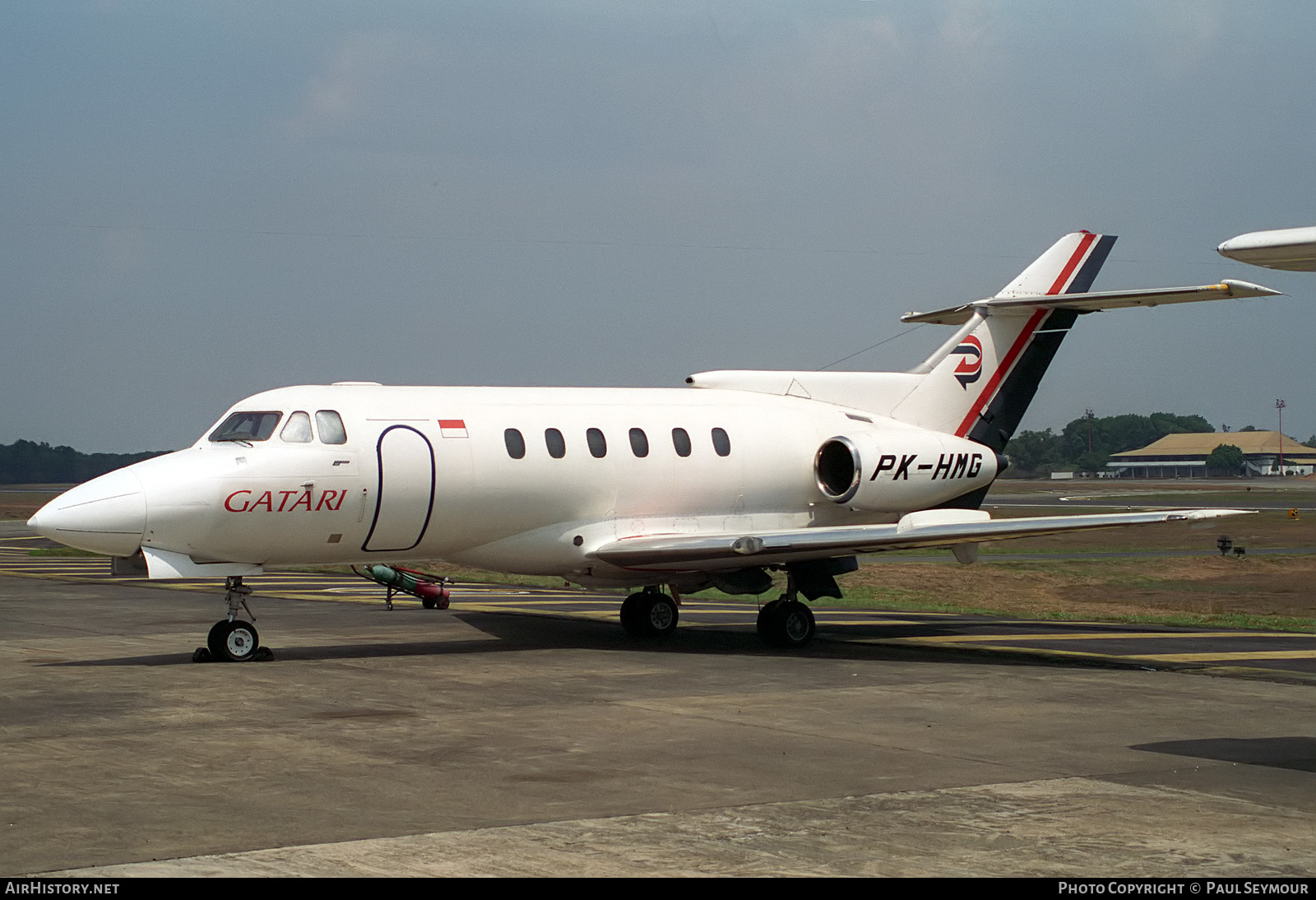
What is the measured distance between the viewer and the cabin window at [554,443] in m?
18.3

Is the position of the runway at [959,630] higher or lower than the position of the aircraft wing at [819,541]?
lower

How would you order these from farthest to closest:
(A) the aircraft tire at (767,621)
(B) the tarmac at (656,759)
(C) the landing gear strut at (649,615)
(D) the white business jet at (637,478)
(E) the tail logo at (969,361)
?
(E) the tail logo at (969,361) < (C) the landing gear strut at (649,615) < (A) the aircraft tire at (767,621) < (D) the white business jet at (637,478) < (B) the tarmac at (656,759)

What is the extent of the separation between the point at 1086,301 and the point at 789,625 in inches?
258

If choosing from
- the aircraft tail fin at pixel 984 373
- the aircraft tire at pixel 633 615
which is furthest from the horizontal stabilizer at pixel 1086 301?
the aircraft tire at pixel 633 615

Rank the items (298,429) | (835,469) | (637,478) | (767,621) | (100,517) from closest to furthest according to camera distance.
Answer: (100,517) → (298,429) → (767,621) → (637,478) → (835,469)

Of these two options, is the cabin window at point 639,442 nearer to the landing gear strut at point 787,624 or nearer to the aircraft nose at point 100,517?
the landing gear strut at point 787,624

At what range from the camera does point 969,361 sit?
71.9ft

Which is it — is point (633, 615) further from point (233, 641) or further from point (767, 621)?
point (233, 641)

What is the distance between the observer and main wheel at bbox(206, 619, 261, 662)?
16234mm

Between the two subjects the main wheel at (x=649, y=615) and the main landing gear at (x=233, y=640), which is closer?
the main landing gear at (x=233, y=640)

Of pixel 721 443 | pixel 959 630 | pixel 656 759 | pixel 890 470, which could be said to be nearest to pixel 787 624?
pixel 721 443

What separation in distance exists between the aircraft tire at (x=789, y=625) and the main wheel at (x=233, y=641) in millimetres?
6436

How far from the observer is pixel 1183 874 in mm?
7090

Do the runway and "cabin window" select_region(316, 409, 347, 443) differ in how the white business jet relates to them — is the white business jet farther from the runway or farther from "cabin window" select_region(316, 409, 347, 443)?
the runway
